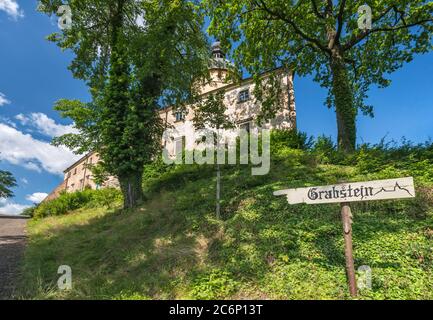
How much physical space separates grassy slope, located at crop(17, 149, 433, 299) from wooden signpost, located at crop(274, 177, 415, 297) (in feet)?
1.87

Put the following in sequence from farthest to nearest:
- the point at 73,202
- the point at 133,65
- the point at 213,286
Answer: the point at 73,202 → the point at 133,65 → the point at 213,286

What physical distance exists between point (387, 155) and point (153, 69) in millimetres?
10847

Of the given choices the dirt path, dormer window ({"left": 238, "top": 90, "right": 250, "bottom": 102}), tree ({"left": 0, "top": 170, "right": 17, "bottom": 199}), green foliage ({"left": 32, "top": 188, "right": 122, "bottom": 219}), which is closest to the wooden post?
the dirt path

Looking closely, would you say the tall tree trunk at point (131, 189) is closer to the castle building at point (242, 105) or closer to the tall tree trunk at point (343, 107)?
the castle building at point (242, 105)

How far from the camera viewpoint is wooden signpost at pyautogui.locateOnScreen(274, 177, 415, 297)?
426 centimetres

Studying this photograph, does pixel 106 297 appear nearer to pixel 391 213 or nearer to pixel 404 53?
pixel 391 213

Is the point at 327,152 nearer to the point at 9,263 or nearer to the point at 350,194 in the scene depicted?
the point at 350,194

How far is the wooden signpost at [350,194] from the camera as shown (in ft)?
14.0

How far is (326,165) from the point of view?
11266mm

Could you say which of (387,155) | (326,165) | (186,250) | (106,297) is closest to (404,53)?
(387,155)

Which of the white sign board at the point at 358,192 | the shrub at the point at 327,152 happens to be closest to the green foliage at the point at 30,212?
the shrub at the point at 327,152

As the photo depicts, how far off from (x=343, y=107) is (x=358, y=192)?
11.2 meters

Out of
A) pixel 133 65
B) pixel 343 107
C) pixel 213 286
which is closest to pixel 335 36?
pixel 343 107

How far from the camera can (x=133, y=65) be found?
557 inches
